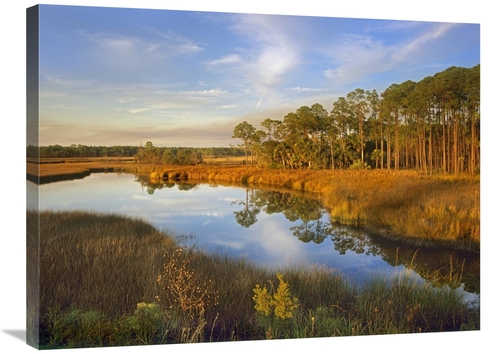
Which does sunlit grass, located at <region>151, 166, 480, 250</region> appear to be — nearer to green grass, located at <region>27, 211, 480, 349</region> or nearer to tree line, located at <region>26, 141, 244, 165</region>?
tree line, located at <region>26, 141, 244, 165</region>

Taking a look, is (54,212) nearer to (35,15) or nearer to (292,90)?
(35,15)

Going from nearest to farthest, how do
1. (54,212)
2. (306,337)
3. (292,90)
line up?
(54,212), (306,337), (292,90)

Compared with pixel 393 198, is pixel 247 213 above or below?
below

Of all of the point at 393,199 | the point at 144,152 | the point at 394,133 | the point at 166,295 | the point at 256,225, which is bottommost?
the point at 166,295

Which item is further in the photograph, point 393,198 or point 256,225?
point 393,198

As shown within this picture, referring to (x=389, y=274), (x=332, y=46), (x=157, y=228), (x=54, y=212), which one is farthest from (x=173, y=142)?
(x=389, y=274)

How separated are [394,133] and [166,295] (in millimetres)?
4144

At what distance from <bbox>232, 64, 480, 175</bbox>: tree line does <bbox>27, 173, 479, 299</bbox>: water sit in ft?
2.36

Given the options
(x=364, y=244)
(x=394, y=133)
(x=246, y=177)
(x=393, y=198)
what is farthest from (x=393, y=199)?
(x=246, y=177)

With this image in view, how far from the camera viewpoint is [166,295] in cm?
860

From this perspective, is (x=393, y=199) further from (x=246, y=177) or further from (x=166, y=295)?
(x=166, y=295)

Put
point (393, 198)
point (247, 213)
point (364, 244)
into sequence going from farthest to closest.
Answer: point (393, 198) → point (364, 244) → point (247, 213)

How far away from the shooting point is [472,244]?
33.0ft

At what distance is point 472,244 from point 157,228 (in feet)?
14.5
